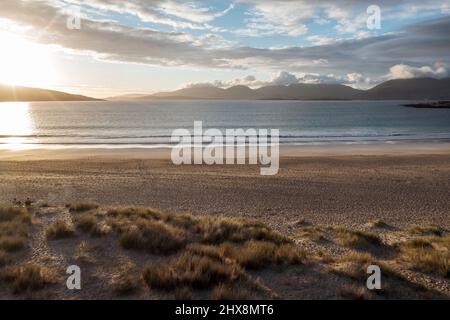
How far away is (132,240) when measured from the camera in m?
7.35

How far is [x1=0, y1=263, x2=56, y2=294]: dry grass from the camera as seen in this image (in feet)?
17.7

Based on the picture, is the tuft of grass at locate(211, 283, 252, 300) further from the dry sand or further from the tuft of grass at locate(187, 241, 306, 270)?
the tuft of grass at locate(187, 241, 306, 270)

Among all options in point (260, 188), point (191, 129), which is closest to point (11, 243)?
point (260, 188)

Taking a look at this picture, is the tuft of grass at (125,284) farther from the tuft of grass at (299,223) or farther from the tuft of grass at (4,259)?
the tuft of grass at (299,223)

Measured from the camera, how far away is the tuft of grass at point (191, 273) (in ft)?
18.3

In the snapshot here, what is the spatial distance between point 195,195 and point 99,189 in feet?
13.0

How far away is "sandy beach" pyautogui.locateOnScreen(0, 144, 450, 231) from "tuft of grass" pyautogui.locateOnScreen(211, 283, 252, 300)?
4.57 meters

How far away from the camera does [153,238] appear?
7.45 metres

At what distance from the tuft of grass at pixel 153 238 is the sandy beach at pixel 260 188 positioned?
3.14 m

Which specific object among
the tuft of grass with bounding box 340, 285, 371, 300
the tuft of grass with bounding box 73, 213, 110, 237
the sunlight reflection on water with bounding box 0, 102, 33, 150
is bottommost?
the tuft of grass with bounding box 340, 285, 371, 300

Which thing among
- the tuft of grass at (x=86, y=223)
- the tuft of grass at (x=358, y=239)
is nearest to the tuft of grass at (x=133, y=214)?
the tuft of grass at (x=86, y=223)

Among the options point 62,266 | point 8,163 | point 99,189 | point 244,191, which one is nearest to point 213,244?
point 62,266

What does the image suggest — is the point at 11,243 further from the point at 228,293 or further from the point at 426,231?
the point at 426,231

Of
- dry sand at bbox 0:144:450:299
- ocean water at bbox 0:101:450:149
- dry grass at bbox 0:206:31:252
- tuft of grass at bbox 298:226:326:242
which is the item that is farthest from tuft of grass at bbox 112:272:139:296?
ocean water at bbox 0:101:450:149
